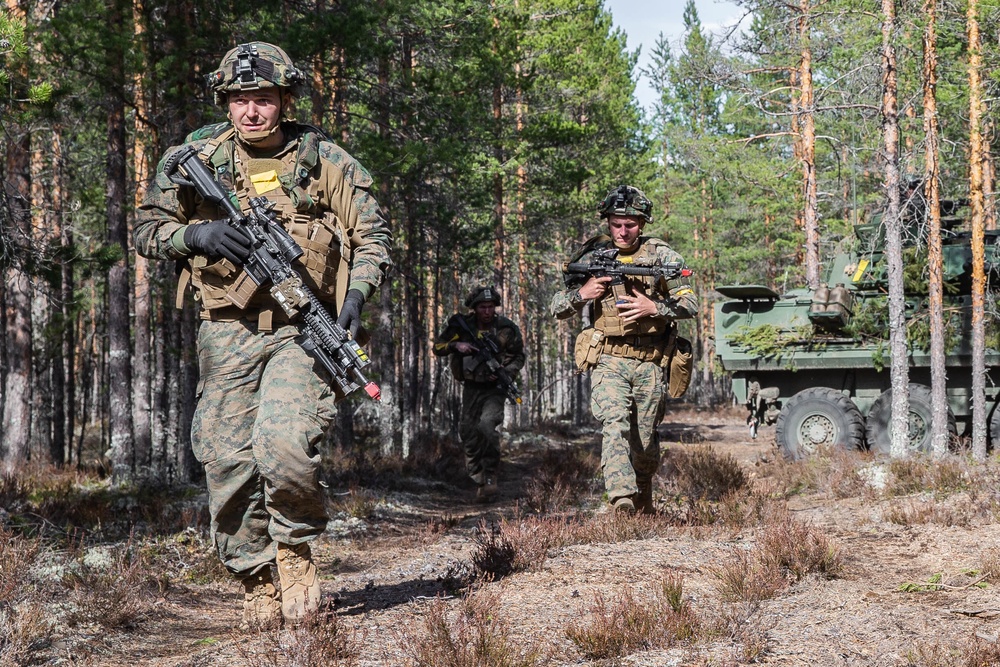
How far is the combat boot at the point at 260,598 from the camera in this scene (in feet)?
14.8

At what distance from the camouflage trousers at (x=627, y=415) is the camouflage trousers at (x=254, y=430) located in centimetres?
289

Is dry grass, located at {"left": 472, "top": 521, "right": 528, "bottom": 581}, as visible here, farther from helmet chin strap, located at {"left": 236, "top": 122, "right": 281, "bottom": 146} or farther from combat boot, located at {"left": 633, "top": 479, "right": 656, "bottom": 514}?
helmet chin strap, located at {"left": 236, "top": 122, "right": 281, "bottom": 146}

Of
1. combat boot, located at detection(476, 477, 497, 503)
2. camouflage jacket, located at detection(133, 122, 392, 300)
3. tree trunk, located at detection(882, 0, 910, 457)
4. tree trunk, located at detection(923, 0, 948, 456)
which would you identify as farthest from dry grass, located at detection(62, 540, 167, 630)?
tree trunk, located at detection(923, 0, 948, 456)

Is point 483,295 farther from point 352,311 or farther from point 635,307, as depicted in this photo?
point 352,311

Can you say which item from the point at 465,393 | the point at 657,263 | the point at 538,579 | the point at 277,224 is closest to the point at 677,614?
the point at 538,579

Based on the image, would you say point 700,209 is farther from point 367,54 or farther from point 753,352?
point 367,54

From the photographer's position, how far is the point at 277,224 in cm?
449

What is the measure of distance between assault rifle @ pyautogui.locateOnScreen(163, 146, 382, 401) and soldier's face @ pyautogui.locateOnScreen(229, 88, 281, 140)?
0.27m

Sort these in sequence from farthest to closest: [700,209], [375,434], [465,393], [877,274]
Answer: [700,209], [375,434], [877,274], [465,393]

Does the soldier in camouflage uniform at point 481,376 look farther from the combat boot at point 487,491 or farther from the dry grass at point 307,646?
the dry grass at point 307,646

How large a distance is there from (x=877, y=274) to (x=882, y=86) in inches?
103

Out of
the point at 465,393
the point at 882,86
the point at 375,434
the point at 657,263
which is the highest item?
the point at 882,86

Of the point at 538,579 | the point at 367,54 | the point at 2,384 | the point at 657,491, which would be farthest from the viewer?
the point at 2,384

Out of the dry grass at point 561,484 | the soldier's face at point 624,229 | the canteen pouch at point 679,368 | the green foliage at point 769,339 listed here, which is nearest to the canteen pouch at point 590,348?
the canteen pouch at point 679,368
